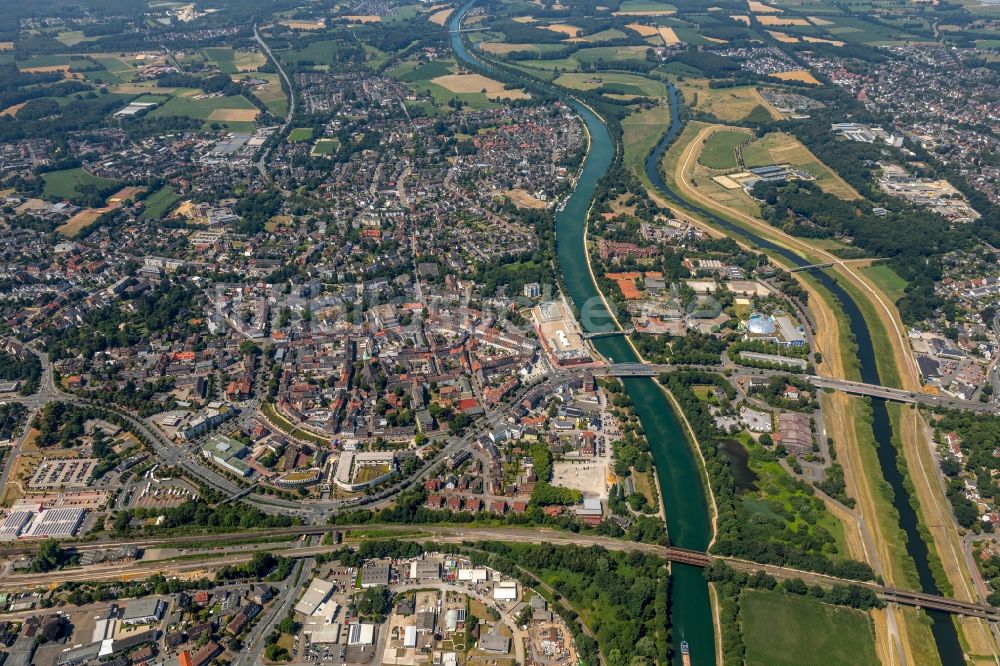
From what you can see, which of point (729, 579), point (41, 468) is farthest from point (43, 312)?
point (729, 579)

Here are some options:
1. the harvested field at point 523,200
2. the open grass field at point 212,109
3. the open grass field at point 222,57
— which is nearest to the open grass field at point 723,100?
the harvested field at point 523,200

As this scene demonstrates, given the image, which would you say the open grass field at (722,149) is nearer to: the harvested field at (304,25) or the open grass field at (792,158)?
the open grass field at (792,158)

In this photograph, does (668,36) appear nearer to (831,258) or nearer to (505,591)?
(831,258)

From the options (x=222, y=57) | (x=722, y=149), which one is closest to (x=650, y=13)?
(x=722, y=149)

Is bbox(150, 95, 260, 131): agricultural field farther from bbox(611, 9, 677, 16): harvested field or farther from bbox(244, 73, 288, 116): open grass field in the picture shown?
bbox(611, 9, 677, 16): harvested field

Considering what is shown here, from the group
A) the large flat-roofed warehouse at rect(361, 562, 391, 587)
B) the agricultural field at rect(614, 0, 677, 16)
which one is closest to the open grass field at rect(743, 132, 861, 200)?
the large flat-roofed warehouse at rect(361, 562, 391, 587)

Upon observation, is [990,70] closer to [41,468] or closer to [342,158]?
[342,158]

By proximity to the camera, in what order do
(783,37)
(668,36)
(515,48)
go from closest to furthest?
(515,48), (783,37), (668,36)
